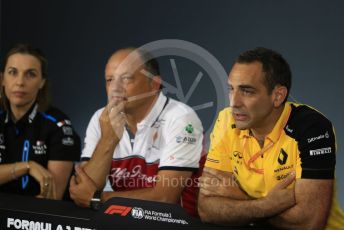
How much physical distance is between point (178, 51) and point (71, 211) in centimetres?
172

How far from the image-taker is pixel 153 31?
331cm

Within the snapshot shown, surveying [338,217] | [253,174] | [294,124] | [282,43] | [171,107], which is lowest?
[338,217]

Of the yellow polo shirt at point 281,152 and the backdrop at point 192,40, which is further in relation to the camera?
the backdrop at point 192,40

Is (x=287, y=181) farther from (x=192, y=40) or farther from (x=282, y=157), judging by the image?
(x=192, y=40)

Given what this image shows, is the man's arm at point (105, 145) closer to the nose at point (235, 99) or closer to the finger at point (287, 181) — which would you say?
the nose at point (235, 99)

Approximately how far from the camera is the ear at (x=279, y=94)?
2.08 metres

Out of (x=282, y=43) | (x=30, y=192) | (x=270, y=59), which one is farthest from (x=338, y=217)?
(x=30, y=192)

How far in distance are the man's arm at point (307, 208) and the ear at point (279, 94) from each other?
366 millimetres

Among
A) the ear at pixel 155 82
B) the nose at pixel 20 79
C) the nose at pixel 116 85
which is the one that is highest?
the nose at pixel 20 79

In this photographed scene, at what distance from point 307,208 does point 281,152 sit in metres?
0.27

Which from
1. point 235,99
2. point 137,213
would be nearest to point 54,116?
point 235,99

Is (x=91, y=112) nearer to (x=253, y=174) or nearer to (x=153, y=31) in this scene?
(x=153, y=31)

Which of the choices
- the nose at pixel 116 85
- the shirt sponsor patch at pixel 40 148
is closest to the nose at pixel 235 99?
the nose at pixel 116 85

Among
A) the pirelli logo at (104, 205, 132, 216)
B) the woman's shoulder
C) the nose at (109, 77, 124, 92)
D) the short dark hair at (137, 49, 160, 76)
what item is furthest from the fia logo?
the woman's shoulder
